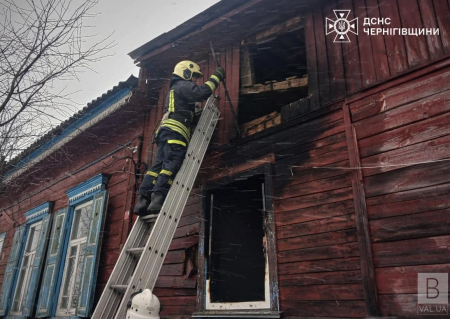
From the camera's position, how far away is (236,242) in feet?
15.6

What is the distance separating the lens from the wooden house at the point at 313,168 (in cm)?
286

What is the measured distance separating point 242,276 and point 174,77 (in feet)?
9.10

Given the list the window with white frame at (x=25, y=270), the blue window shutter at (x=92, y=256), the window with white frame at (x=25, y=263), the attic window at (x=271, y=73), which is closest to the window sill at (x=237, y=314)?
the attic window at (x=271, y=73)

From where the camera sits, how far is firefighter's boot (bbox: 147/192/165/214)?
11.5 ft

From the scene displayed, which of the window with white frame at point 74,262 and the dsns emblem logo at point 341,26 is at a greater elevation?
the dsns emblem logo at point 341,26

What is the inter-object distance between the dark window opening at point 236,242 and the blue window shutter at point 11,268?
6239mm

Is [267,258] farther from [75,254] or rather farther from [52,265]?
[52,265]

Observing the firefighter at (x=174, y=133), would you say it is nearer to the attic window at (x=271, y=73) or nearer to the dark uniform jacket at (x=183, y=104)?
the dark uniform jacket at (x=183, y=104)

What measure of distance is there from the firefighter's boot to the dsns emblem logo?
2.55m

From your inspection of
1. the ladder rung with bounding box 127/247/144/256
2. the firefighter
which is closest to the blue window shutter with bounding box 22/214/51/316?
the firefighter

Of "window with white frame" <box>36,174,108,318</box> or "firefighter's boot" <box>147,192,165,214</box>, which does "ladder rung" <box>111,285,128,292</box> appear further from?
"window with white frame" <box>36,174,108,318</box>

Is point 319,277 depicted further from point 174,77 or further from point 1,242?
point 1,242

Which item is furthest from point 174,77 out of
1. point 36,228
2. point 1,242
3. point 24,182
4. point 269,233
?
point 1,242

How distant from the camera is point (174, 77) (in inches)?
176
